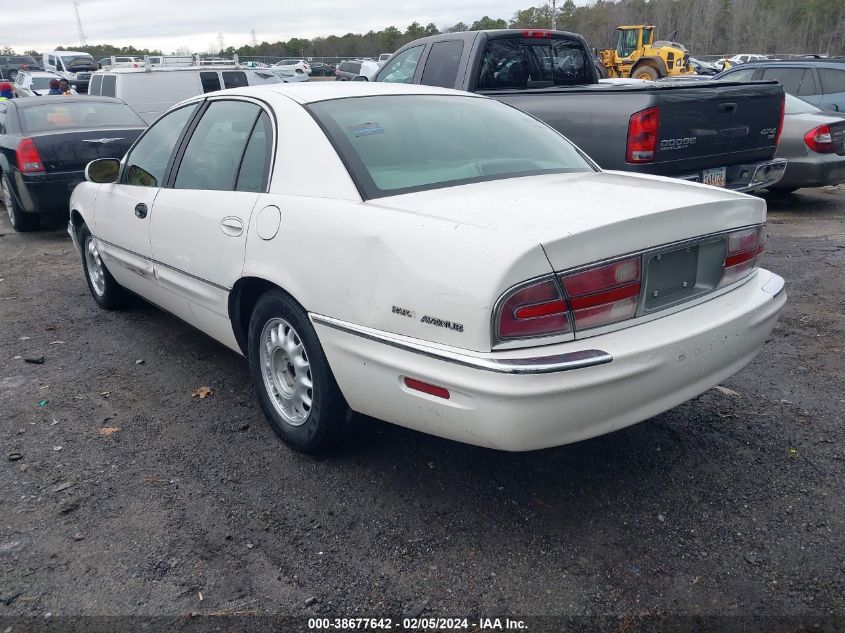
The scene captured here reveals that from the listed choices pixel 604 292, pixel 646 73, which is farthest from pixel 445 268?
pixel 646 73

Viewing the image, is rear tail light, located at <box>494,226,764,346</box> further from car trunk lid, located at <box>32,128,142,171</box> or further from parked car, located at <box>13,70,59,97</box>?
parked car, located at <box>13,70,59,97</box>

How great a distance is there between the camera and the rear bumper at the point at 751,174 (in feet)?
19.9

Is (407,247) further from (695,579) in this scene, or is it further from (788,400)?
(788,400)

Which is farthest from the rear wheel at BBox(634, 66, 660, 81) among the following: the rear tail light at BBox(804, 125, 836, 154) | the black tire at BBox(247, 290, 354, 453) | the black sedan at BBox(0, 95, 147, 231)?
the black tire at BBox(247, 290, 354, 453)

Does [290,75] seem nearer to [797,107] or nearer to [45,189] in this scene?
[45,189]

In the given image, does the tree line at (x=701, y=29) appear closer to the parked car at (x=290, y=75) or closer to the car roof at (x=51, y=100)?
the parked car at (x=290, y=75)

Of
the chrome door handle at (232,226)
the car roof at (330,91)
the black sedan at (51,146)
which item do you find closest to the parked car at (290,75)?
the black sedan at (51,146)

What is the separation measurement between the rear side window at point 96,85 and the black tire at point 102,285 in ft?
31.9

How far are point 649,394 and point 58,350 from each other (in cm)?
390

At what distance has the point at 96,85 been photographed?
555 inches

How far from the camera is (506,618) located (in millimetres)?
2324

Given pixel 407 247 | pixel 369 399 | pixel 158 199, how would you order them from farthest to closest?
pixel 158 199, pixel 369 399, pixel 407 247

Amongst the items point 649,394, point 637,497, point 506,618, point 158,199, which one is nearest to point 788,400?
point 637,497

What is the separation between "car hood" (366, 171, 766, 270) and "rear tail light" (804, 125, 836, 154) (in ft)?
20.2
